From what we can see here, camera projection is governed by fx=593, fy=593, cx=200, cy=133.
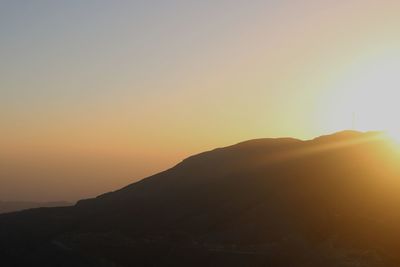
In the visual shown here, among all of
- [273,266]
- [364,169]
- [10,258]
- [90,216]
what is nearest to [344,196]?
[364,169]

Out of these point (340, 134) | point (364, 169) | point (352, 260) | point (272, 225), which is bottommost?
point (352, 260)

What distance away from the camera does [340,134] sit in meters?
99.2

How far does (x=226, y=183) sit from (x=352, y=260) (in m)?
29.7

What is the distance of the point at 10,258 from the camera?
63.8 meters

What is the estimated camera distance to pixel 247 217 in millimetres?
70562

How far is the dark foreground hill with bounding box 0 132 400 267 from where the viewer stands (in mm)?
60750

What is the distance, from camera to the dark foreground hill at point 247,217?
60.8m

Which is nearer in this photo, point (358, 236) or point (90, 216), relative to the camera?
point (358, 236)

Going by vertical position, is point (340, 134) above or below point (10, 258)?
above

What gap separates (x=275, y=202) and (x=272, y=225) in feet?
21.9

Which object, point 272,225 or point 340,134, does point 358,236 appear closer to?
point 272,225

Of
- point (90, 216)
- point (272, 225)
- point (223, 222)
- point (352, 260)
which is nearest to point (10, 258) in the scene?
point (90, 216)

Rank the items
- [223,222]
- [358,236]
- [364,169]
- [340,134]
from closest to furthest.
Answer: [358,236]
[223,222]
[364,169]
[340,134]

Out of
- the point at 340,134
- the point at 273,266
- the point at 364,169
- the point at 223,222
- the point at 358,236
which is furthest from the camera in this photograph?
the point at 340,134
